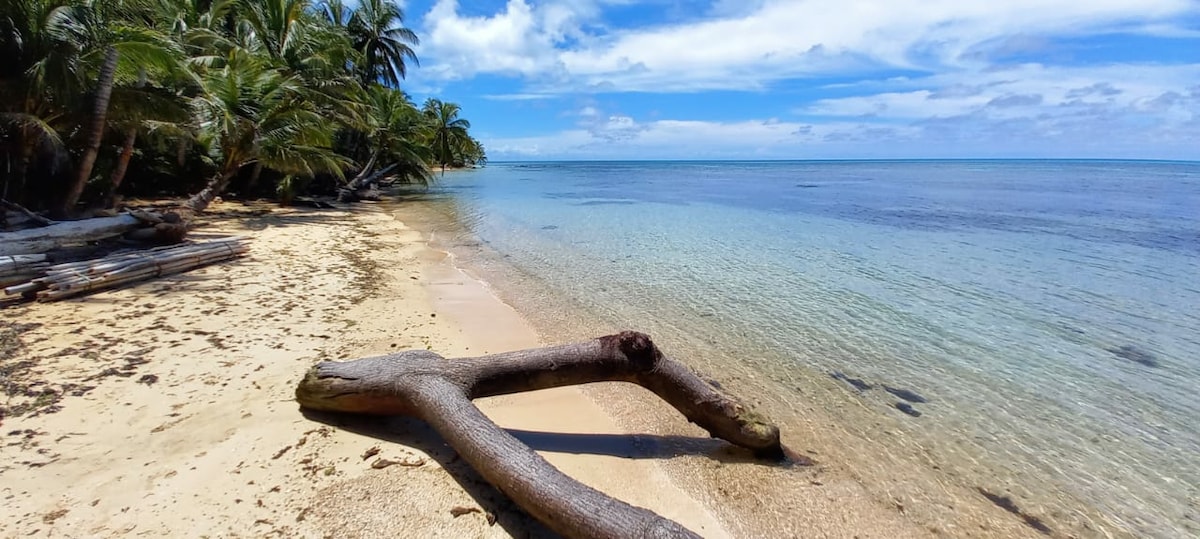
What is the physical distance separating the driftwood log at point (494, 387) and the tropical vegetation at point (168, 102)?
364 inches

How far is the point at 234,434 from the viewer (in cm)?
380

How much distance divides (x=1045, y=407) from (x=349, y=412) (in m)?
6.45

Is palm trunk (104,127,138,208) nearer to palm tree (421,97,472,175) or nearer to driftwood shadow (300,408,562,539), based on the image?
driftwood shadow (300,408,562,539)

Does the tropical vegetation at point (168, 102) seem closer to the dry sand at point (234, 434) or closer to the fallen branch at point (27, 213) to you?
the fallen branch at point (27, 213)

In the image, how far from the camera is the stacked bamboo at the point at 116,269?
616cm

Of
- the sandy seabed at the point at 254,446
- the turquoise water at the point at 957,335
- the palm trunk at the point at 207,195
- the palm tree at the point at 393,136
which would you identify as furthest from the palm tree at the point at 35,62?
the palm tree at the point at 393,136

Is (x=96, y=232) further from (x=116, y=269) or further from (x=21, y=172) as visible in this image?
(x=21, y=172)

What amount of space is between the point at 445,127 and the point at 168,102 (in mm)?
26789

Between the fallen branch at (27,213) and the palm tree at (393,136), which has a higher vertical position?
the palm tree at (393,136)

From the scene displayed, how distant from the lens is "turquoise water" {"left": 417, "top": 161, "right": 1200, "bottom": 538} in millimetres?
4387

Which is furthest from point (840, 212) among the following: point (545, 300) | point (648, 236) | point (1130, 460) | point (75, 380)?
point (75, 380)

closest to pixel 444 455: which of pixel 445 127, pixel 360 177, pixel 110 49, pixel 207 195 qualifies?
pixel 110 49

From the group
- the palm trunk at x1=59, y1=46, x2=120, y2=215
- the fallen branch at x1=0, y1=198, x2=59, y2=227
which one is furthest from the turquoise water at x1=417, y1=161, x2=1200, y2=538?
the palm trunk at x1=59, y1=46, x2=120, y2=215

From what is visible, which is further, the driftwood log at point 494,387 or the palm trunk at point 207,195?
the palm trunk at point 207,195
